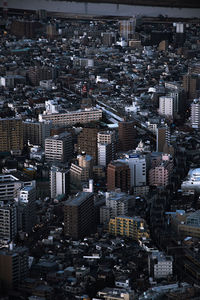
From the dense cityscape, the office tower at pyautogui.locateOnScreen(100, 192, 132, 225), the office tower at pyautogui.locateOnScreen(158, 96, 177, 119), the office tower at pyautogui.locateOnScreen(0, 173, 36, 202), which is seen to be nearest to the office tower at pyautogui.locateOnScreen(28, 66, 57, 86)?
the dense cityscape

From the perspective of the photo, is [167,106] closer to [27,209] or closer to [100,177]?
[100,177]

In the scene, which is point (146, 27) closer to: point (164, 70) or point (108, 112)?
point (164, 70)

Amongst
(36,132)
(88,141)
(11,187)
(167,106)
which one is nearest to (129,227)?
(11,187)

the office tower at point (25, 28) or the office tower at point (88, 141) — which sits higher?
the office tower at point (25, 28)

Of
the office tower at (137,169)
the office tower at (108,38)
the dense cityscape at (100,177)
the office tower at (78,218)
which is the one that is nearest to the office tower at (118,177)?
the dense cityscape at (100,177)

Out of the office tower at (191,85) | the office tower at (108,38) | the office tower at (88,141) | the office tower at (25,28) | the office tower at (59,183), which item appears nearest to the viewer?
the office tower at (59,183)

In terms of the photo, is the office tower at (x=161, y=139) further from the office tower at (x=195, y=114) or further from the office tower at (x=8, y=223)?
the office tower at (x=8, y=223)

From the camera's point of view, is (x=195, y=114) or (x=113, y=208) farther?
(x=195, y=114)
